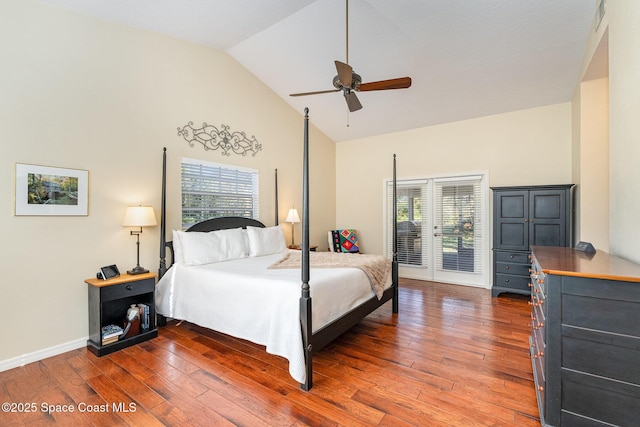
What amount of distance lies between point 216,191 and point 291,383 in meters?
2.94

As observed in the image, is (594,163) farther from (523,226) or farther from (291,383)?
(291,383)

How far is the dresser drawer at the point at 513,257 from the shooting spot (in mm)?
4367

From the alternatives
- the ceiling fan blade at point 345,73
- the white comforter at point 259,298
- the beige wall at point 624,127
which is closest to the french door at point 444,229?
the white comforter at point 259,298

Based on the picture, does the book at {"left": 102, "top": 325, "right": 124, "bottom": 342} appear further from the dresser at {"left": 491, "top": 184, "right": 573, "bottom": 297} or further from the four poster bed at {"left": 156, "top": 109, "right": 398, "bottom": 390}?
the dresser at {"left": 491, "top": 184, "right": 573, "bottom": 297}

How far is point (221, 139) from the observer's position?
4.34 metres

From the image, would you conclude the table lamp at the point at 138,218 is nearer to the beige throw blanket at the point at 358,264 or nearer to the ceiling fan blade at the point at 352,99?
the beige throw blanket at the point at 358,264

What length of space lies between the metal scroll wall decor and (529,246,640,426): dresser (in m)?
4.02

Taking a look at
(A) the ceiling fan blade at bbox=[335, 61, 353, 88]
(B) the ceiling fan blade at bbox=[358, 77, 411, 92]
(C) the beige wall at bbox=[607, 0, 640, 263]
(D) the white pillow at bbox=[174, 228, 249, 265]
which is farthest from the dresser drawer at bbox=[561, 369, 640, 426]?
(D) the white pillow at bbox=[174, 228, 249, 265]

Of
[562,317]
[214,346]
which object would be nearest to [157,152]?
[214,346]

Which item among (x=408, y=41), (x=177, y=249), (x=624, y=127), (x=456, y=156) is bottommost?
(x=177, y=249)

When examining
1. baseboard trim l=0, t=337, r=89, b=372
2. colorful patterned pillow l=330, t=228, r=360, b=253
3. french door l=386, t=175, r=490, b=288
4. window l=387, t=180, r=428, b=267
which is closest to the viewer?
baseboard trim l=0, t=337, r=89, b=372

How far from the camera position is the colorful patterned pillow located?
6.12m

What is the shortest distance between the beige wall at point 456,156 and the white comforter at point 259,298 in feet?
10.6

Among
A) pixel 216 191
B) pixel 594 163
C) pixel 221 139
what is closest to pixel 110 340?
pixel 216 191
